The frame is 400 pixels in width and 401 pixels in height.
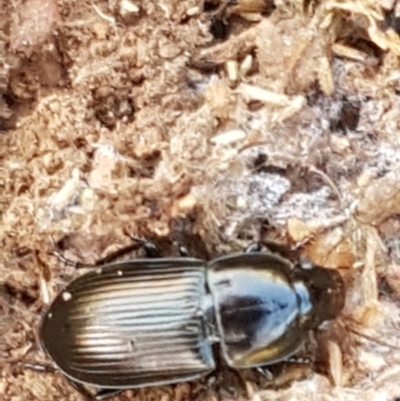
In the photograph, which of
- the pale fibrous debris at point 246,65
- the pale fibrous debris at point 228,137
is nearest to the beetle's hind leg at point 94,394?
the pale fibrous debris at point 228,137

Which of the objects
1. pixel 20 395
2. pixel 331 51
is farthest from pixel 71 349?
pixel 331 51

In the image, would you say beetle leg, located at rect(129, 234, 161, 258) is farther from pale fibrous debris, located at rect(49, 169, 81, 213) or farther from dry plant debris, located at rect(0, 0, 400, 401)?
pale fibrous debris, located at rect(49, 169, 81, 213)

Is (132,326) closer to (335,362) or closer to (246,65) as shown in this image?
(335,362)

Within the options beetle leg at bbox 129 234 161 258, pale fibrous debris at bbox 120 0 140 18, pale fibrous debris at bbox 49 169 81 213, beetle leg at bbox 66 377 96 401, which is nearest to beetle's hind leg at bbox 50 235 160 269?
beetle leg at bbox 129 234 161 258

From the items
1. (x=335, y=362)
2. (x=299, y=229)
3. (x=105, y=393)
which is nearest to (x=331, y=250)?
(x=299, y=229)

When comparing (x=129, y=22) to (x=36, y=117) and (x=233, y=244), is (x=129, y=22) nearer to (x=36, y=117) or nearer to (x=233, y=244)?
(x=36, y=117)

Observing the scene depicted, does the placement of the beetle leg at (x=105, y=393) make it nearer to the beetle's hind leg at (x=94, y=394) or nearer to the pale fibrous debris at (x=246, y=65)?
the beetle's hind leg at (x=94, y=394)

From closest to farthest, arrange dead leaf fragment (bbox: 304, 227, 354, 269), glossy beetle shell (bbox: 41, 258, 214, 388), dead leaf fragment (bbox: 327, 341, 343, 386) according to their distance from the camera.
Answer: glossy beetle shell (bbox: 41, 258, 214, 388)
dead leaf fragment (bbox: 327, 341, 343, 386)
dead leaf fragment (bbox: 304, 227, 354, 269)
